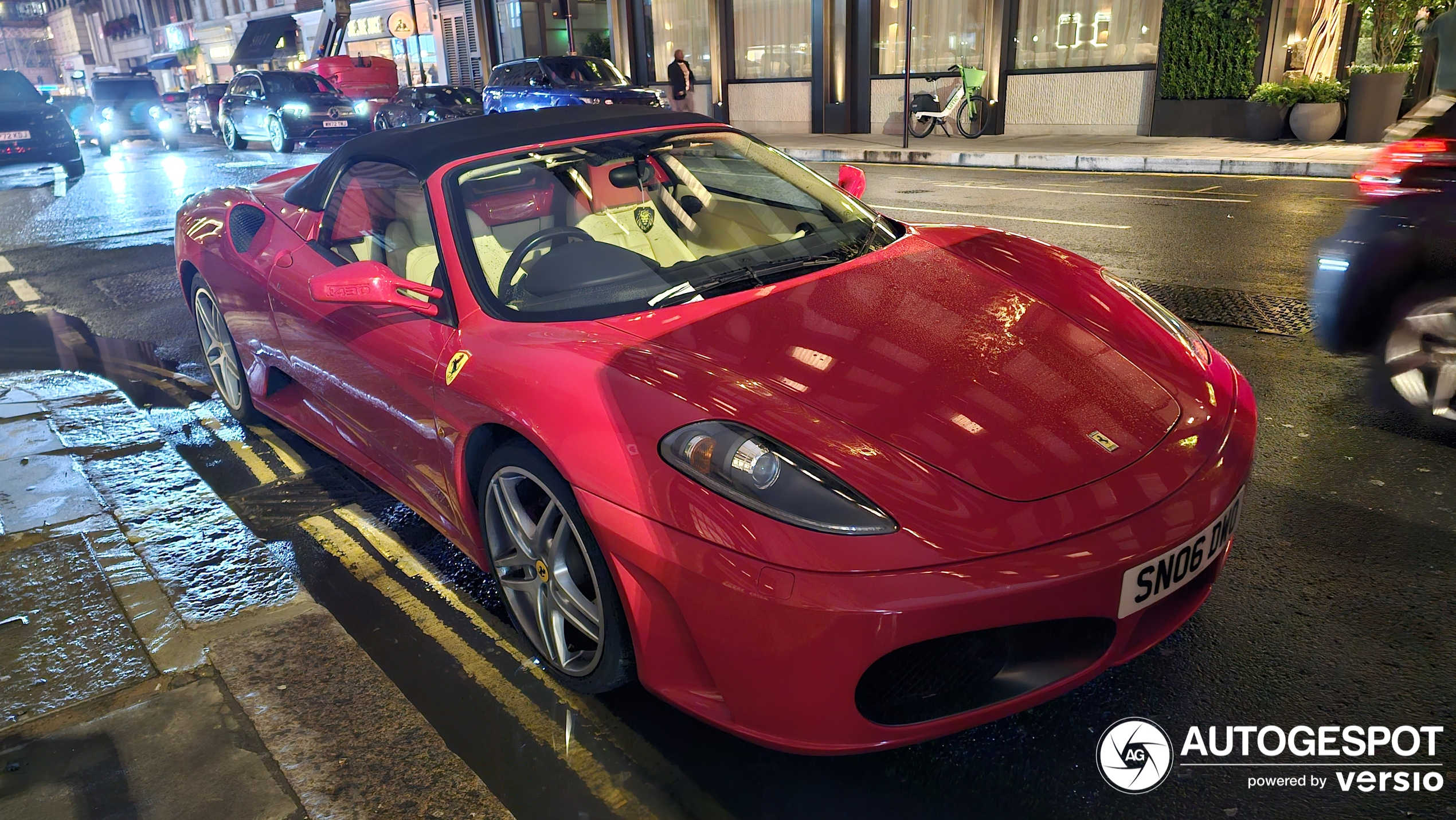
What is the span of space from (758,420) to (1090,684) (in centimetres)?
115

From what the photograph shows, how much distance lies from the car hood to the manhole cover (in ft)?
20.6

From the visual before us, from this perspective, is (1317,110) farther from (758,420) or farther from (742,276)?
(758,420)

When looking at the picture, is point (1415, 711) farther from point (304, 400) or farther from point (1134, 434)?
point (304, 400)

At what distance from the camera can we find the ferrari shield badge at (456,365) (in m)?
2.65

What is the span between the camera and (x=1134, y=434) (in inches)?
86.6

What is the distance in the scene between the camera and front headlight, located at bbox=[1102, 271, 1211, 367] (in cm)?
273

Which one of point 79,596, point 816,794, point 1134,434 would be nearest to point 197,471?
point 79,596

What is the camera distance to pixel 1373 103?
13367 mm

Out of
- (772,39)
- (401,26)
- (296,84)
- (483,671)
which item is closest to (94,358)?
(483,671)

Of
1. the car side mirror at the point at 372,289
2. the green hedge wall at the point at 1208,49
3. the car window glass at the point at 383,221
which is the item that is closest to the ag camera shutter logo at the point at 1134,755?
the car side mirror at the point at 372,289

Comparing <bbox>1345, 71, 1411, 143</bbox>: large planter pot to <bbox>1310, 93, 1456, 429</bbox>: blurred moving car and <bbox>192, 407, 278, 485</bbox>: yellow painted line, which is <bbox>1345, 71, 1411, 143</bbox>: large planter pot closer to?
<bbox>1310, 93, 1456, 429</bbox>: blurred moving car

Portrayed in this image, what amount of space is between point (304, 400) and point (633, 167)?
163 cm

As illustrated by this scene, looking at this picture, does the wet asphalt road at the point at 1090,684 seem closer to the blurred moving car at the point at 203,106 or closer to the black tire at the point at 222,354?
the black tire at the point at 222,354

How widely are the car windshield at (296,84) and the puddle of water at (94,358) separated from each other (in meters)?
15.7
